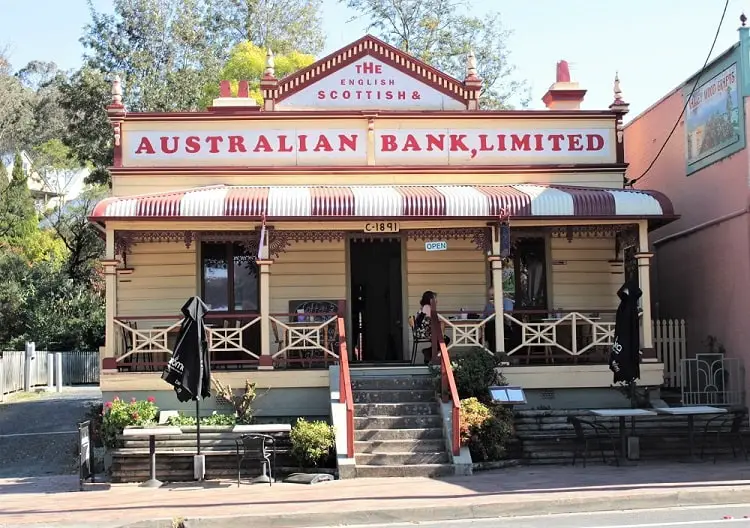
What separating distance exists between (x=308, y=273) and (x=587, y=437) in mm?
6066

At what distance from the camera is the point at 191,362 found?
1317 centimetres

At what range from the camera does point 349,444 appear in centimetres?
1314

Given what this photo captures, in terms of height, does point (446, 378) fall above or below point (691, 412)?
above

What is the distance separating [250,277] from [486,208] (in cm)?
476

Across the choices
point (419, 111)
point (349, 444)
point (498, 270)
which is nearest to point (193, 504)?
point (349, 444)

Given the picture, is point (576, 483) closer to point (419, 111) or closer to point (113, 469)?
point (113, 469)

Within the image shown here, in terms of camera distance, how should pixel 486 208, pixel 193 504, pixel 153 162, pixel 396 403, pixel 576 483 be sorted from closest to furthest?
1. pixel 193 504
2. pixel 576 483
3. pixel 396 403
4. pixel 486 208
5. pixel 153 162

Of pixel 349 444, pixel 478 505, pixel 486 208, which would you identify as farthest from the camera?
pixel 486 208

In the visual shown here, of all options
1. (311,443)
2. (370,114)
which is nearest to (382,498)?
(311,443)

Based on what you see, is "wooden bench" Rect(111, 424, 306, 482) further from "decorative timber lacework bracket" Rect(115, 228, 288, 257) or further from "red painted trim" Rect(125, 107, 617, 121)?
"red painted trim" Rect(125, 107, 617, 121)

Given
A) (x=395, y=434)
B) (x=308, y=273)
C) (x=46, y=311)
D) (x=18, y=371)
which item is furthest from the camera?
(x=46, y=311)

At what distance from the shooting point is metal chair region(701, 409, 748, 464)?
14.2 metres

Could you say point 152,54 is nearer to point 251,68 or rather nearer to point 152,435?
point 251,68

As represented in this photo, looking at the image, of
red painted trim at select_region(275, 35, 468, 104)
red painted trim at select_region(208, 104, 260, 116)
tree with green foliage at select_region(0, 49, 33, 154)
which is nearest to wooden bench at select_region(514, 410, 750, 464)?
red painted trim at select_region(275, 35, 468, 104)
